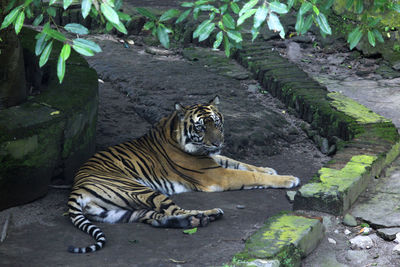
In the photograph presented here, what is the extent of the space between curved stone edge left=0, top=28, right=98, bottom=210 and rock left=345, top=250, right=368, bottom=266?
2.34 m

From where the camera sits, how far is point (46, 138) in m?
4.48

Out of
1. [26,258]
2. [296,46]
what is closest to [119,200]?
[26,258]

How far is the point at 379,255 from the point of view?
3.83 meters

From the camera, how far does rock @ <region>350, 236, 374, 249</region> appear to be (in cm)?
394

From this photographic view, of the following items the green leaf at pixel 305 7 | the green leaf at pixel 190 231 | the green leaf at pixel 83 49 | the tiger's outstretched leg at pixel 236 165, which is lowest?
the tiger's outstretched leg at pixel 236 165

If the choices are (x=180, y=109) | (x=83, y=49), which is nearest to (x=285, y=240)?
(x=83, y=49)

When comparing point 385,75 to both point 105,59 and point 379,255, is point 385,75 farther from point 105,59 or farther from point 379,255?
point 379,255

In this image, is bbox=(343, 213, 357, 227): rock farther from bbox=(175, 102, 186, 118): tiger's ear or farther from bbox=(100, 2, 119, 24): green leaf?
bbox=(100, 2, 119, 24): green leaf

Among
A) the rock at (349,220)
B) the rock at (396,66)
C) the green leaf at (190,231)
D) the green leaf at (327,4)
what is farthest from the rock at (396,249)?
the rock at (396,66)

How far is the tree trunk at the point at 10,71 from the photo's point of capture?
466 centimetres

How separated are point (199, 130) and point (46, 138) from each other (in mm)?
1419

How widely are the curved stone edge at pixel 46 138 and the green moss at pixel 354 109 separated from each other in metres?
2.66

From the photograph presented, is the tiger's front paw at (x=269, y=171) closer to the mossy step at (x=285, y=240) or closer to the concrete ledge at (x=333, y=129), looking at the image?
the concrete ledge at (x=333, y=129)

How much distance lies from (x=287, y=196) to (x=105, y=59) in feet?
13.9
